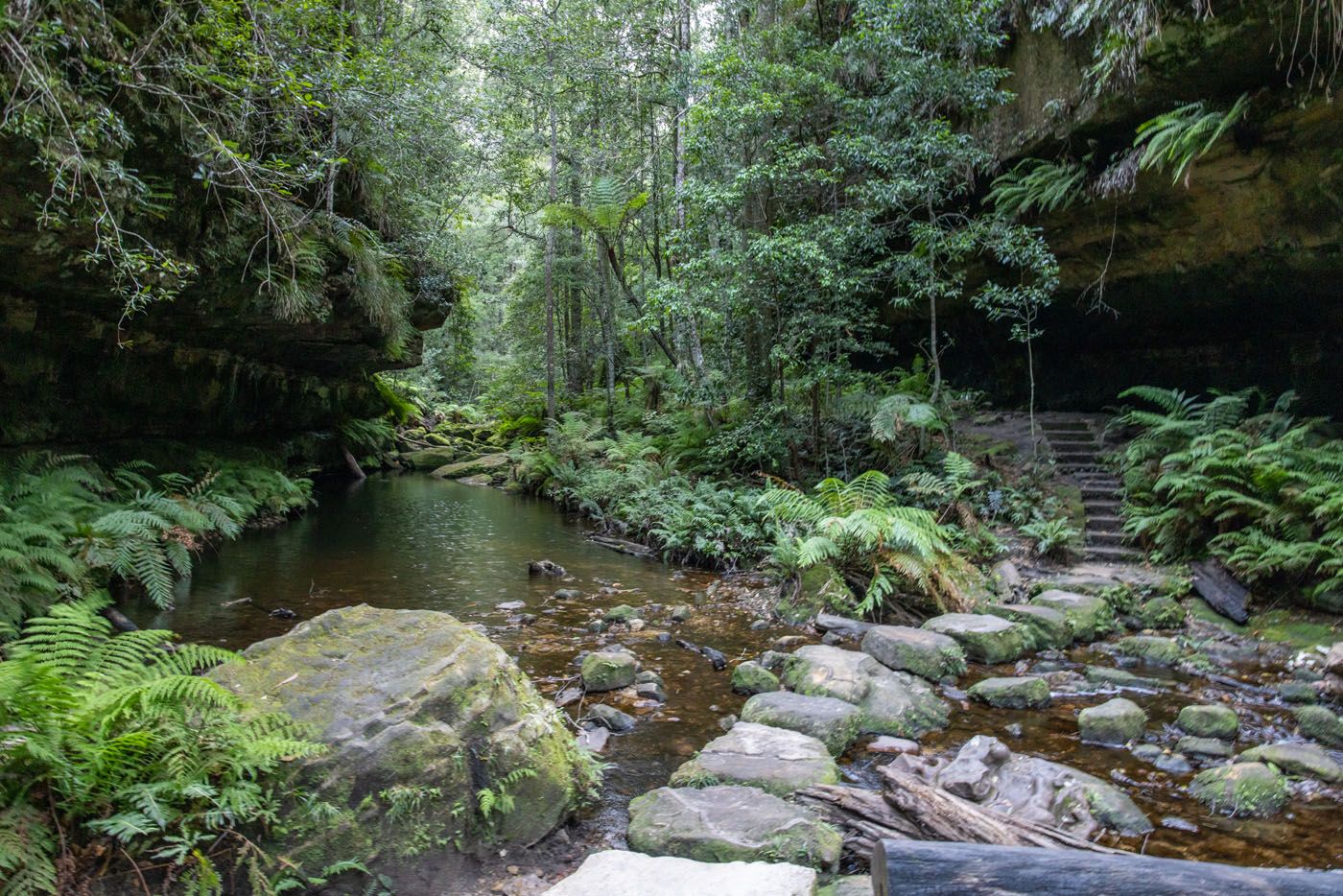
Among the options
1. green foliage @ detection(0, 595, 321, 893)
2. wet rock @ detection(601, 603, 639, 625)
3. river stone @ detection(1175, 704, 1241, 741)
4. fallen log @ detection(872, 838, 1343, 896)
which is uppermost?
green foliage @ detection(0, 595, 321, 893)

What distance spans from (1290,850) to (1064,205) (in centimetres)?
799

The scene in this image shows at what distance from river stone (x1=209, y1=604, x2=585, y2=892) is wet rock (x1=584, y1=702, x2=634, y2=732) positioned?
3.10 ft

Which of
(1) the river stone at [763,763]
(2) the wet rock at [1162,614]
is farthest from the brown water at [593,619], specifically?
(2) the wet rock at [1162,614]

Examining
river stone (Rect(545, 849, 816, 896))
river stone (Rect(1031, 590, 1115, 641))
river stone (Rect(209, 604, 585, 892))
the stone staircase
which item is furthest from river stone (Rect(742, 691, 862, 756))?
the stone staircase

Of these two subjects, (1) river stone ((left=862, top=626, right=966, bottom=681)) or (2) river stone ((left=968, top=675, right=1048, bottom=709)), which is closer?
(2) river stone ((left=968, top=675, right=1048, bottom=709))

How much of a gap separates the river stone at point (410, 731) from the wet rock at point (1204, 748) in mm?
3710

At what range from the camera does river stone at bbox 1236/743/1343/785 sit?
3.78 m

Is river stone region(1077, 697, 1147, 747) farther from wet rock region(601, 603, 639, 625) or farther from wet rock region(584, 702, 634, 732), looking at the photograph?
wet rock region(601, 603, 639, 625)

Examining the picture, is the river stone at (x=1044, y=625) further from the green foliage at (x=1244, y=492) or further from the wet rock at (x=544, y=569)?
the wet rock at (x=544, y=569)

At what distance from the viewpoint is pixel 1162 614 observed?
6570 millimetres

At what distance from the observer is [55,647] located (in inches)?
112

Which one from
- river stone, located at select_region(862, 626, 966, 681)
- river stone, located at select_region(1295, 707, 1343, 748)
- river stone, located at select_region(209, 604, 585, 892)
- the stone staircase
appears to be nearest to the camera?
river stone, located at select_region(209, 604, 585, 892)

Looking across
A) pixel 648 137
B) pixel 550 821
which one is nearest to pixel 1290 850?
pixel 550 821

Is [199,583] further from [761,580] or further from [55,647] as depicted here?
[761,580]
